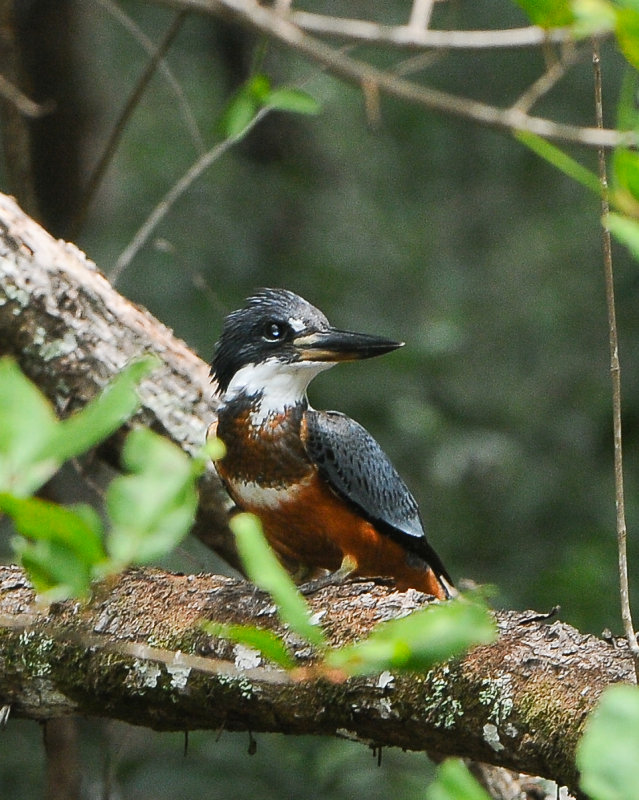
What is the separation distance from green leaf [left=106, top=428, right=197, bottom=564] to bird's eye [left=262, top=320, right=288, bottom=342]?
241cm

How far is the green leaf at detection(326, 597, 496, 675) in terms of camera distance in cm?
97

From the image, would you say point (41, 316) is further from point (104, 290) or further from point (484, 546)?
point (484, 546)

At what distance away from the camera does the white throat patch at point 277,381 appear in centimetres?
332

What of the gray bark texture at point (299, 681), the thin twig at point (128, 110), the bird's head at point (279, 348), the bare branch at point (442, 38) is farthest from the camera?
the thin twig at point (128, 110)

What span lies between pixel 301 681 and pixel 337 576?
44.6 inches

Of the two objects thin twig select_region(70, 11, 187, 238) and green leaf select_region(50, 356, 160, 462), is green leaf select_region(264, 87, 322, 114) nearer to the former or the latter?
thin twig select_region(70, 11, 187, 238)

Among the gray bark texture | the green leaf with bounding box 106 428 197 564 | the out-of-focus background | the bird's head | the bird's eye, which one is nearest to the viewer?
the green leaf with bounding box 106 428 197 564

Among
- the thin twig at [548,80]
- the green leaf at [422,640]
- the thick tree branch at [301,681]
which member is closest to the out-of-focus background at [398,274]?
the thick tree branch at [301,681]

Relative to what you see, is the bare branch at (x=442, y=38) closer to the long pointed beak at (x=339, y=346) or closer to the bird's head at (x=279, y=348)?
the long pointed beak at (x=339, y=346)

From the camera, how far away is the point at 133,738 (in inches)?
180

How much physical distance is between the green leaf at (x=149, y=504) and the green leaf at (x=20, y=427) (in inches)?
3.0

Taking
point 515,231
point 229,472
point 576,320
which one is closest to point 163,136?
point 515,231

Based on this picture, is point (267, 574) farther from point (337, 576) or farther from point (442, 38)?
point (337, 576)

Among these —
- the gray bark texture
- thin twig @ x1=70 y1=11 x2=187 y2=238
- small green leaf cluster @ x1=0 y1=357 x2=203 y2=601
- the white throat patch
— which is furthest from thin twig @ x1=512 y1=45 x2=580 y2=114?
thin twig @ x1=70 y1=11 x2=187 y2=238
